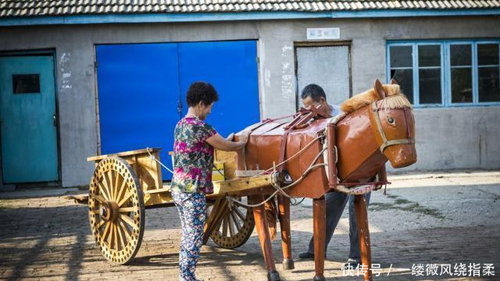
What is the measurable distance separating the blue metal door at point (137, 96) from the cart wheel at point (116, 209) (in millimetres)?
6801

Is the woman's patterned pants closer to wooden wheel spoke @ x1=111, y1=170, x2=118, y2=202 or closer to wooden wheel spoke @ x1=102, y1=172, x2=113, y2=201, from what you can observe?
wooden wheel spoke @ x1=111, y1=170, x2=118, y2=202

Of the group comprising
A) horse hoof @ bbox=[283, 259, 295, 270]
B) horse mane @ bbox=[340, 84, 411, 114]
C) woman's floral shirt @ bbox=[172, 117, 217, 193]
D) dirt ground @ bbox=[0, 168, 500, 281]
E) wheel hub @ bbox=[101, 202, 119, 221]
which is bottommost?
dirt ground @ bbox=[0, 168, 500, 281]

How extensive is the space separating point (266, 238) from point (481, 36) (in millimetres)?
11454

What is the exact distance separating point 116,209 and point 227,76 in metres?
7.89

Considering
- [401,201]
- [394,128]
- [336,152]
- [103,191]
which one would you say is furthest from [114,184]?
[401,201]

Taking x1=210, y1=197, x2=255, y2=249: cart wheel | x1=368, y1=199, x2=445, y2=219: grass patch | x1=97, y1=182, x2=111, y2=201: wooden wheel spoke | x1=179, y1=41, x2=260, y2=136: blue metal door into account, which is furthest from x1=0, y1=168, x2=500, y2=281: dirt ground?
x1=179, y1=41, x2=260, y2=136: blue metal door

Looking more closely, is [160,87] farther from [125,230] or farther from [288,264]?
[288,264]

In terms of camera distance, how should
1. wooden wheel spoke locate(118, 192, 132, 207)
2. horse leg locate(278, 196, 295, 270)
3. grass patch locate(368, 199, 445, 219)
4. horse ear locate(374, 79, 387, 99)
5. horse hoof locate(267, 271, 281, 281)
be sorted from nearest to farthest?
horse ear locate(374, 79, 387, 99) → horse hoof locate(267, 271, 281, 281) → horse leg locate(278, 196, 295, 270) → wooden wheel spoke locate(118, 192, 132, 207) → grass patch locate(368, 199, 445, 219)

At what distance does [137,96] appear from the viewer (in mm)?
14836

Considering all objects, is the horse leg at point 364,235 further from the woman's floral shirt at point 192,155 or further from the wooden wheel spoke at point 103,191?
the wooden wheel spoke at point 103,191

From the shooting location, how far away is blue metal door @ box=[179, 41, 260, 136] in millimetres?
14898

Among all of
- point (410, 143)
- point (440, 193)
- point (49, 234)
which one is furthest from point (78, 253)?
point (440, 193)

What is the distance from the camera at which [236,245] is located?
811 centimetres

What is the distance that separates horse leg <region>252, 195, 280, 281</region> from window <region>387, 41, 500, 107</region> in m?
9.93
